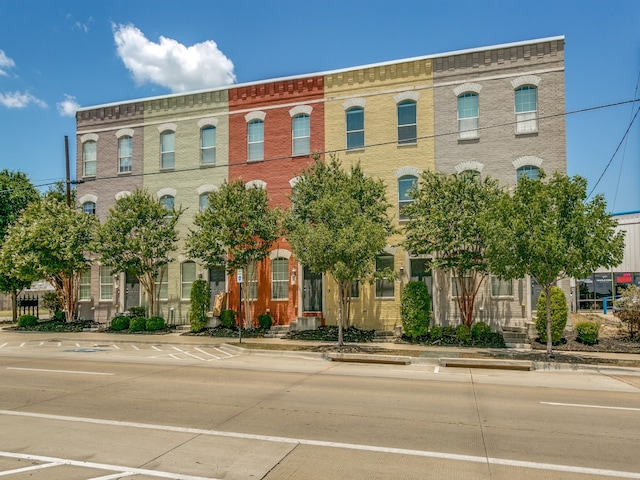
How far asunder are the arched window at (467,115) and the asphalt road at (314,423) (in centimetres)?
1253

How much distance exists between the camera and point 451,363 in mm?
16891

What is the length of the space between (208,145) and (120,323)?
10.6m

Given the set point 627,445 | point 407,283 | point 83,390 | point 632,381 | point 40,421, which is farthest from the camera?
point 407,283

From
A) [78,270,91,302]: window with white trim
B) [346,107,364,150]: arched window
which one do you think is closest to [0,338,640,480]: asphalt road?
[346,107,364,150]: arched window

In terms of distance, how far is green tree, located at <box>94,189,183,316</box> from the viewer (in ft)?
84.7

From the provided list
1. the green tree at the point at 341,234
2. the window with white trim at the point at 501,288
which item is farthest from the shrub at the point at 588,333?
the green tree at the point at 341,234

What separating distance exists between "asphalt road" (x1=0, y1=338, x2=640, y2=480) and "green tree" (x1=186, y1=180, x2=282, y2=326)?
872 centimetres

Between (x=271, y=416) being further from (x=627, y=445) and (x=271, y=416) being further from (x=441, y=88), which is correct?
(x=441, y=88)

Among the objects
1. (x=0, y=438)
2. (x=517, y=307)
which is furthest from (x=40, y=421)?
(x=517, y=307)

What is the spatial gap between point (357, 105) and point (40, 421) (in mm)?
20912

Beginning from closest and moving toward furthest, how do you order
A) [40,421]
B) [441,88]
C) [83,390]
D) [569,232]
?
[40,421] < [83,390] < [569,232] < [441,88]

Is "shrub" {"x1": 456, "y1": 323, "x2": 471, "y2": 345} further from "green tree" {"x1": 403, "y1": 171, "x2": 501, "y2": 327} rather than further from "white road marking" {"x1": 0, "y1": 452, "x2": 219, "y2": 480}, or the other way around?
"white road marking" {"x1": 0, "y1": 452, "x2": 219, "y2": 480}

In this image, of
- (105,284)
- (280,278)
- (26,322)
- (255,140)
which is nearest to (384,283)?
(280,278)

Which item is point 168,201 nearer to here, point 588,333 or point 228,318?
point 228,318
